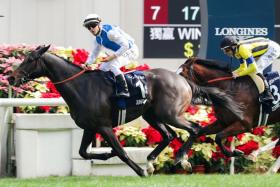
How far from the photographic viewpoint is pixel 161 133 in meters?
12.8

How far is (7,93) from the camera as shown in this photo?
46.1ft

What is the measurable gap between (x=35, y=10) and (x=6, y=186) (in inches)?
214

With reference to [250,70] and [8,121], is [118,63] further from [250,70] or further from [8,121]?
[8,121]

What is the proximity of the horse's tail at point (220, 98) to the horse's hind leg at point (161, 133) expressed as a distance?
0.51 m

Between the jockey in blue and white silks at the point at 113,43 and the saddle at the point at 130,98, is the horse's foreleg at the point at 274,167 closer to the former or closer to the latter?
the saddle at the point at 130,98

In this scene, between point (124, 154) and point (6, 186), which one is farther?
point (124, 154)

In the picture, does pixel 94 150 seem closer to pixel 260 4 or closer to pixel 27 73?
pixel 27 73

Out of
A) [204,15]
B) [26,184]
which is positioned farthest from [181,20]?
[26,184]

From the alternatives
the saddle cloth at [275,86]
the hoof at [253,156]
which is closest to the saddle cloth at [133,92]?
the saddle cloth at [275,86]

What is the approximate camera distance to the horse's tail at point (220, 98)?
42.1 feet

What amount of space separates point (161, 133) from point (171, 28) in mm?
3546

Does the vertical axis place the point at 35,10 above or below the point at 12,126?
above

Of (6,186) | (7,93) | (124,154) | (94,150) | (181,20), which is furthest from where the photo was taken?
(181,20)

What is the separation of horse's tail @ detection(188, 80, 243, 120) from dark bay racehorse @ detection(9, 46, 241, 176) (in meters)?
0.29
